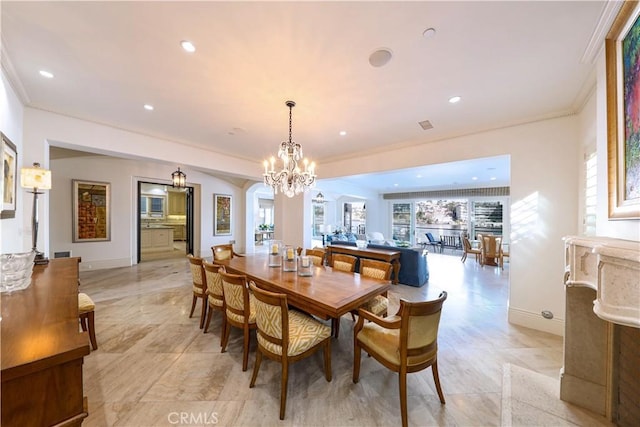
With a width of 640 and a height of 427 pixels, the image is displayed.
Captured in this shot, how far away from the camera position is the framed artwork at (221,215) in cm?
788

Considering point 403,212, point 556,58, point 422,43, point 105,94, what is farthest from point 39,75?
point 403,212

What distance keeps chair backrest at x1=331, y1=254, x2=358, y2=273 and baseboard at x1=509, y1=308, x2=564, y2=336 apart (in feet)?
7.54

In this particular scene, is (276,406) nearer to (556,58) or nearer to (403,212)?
(556,58)

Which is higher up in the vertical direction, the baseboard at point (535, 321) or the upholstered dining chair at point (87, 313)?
the upholstered dining chair at point (87, 313)

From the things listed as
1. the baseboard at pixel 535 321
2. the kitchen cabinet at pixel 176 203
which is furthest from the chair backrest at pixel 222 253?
the kitchen cabinet at pixel 176 203

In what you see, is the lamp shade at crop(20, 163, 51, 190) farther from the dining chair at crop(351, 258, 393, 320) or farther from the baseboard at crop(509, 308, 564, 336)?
the baseboard at crop(509, 308, 564, 336)

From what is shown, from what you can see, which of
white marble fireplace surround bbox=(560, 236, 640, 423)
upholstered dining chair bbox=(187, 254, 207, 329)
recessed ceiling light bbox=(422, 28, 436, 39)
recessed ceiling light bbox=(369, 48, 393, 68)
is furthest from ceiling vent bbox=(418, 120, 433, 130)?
upholstered dining chair bbox=(187, 254, 207, 329)

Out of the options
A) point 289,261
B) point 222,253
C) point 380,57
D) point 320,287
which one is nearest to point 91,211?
point 222,253

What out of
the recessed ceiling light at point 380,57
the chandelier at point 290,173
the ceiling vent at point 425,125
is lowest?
the chandelier at point 290,173

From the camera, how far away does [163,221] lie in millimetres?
10023

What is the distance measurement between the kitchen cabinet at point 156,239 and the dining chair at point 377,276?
26.9 feet

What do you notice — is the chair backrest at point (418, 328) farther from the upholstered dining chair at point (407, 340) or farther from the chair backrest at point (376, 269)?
the chair backrest at point (376, 269)

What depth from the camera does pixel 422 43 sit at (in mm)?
1788

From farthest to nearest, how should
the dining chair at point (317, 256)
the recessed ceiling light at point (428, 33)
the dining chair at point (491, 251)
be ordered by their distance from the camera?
the dining chair at point (491, 251) → the dining chair at point (317, 256) → the recessed ceiling light at point (428, 33)
